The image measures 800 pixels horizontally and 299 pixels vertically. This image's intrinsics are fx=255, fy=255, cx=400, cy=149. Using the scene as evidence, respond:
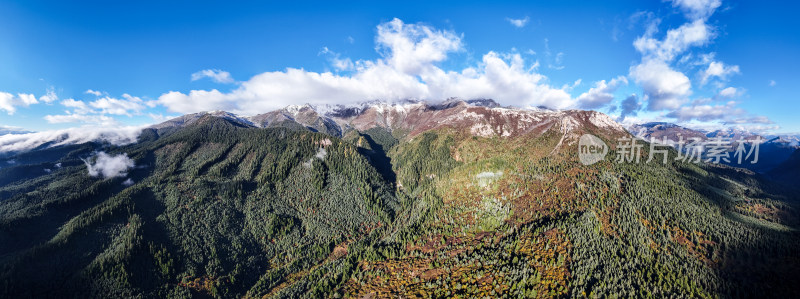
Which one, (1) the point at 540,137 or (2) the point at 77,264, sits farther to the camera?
(1) the point at 540,137

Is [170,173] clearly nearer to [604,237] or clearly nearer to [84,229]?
[84,229]

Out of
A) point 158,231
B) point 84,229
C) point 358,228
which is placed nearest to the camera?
point 84,229

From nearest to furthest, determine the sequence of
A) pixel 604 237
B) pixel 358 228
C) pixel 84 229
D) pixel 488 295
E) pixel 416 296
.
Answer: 1. pixel 488 295
2. pixel 416 296
3. pixel 604 237
4. pixel 84 229
5. pixel 358 228

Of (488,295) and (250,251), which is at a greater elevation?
(488,295)

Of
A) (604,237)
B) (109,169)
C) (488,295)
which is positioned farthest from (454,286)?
(109,169)

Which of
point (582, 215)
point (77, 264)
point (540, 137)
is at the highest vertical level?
point (540, 137)

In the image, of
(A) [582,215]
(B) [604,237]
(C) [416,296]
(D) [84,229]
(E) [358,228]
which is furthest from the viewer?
(E) [358,228]

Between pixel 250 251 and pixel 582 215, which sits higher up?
pixel 582 215

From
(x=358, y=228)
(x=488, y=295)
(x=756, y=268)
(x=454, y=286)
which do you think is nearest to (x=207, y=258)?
(x=358, y=228)

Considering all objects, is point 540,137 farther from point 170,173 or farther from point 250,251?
point 170,173
